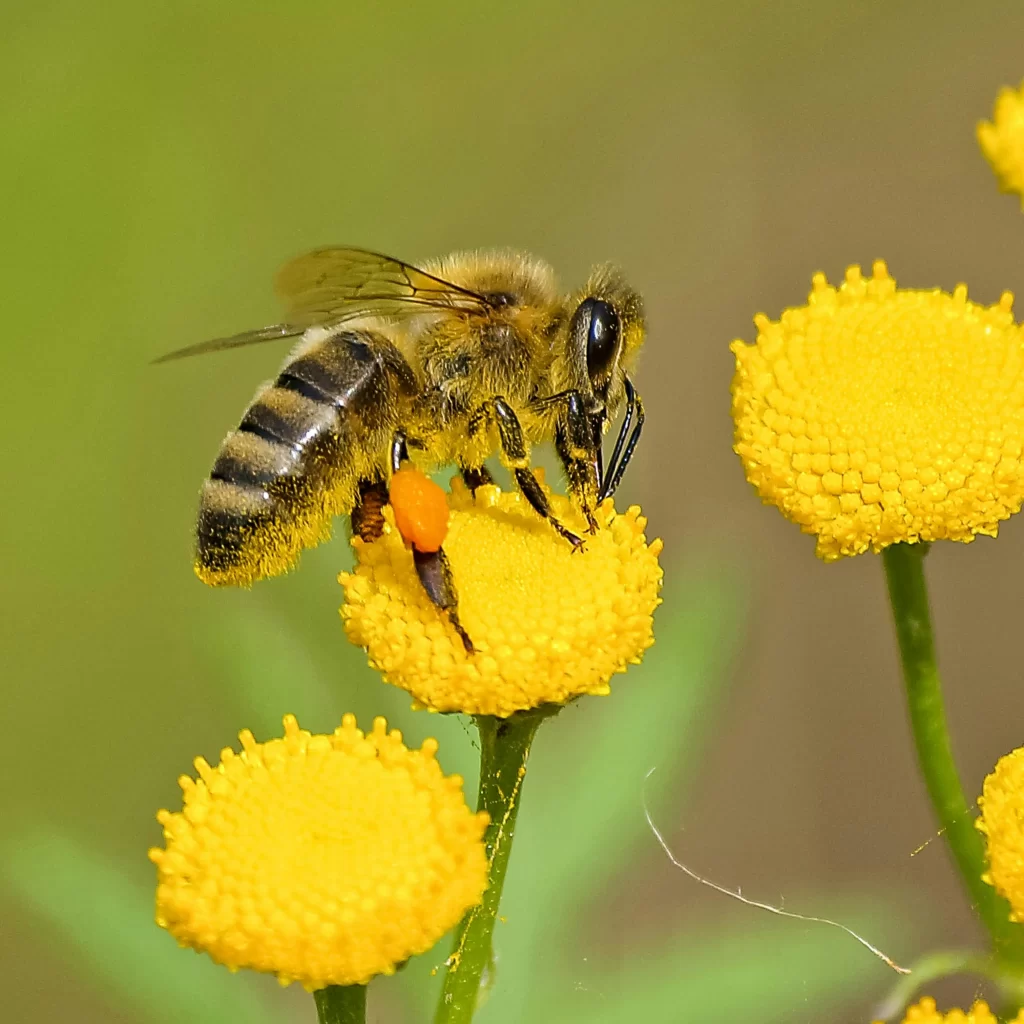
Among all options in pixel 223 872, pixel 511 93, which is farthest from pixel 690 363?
pixel 223 872

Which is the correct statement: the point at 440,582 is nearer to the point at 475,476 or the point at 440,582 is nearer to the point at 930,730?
the point at 475,476

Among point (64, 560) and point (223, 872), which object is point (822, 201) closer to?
point (64, 560)

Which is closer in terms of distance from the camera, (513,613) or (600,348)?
(513,613)

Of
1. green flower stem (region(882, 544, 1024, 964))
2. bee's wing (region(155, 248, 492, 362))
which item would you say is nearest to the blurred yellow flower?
green flower stem (region(882, 544, 1024, 964))

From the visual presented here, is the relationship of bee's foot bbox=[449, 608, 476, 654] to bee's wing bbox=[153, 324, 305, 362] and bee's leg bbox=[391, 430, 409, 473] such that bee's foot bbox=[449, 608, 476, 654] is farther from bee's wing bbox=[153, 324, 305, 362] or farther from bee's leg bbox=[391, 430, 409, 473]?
bee's wing bbox=[153, 324, 305, 362]

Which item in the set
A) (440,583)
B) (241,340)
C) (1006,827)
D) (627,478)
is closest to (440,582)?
(440,583)

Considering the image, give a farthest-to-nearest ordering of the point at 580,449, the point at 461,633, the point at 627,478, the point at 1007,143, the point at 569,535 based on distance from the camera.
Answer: the point at 627,478, the point at 580,449, the point at 569,535, the point at 461,633, the point at 1007,143
